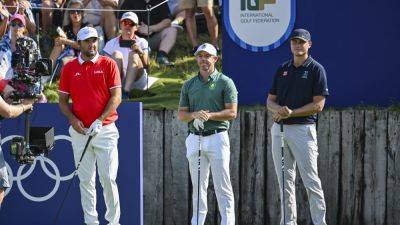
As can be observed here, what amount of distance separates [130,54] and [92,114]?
188cm

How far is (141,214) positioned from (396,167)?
2953mm

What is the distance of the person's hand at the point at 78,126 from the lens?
10094mm

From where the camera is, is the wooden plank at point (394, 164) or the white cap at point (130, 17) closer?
the wooden plank at point (394, 164)

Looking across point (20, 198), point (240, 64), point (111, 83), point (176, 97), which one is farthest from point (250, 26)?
point (20, 198)

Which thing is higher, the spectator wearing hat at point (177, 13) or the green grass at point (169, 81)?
the spectator wearing hat at point (177, 13)

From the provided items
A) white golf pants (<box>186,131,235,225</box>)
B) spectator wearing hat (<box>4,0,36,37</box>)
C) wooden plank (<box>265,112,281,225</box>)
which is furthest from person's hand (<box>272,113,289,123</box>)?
spectator wearing hat (<box>4,0,36,37</box>)

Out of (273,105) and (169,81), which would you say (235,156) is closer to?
(273,105)

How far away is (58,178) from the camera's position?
10883mm

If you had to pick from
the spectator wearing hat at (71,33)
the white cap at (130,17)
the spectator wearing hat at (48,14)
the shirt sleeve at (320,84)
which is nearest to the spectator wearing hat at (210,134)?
the shirt sleeve at (320,84)

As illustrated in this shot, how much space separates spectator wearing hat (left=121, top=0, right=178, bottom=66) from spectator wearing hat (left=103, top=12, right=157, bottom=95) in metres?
0.58

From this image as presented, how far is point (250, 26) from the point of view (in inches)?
445

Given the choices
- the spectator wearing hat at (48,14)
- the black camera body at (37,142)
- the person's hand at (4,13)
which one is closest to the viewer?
the black camera body at (37,142)

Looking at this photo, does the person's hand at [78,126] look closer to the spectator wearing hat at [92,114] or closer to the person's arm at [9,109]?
the spectator wearing hat at [92,114]

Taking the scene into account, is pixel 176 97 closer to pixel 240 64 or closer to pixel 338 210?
pixel 240 64
